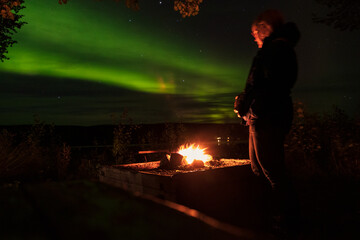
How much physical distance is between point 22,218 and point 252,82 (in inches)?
106

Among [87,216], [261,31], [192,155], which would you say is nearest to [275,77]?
[261,31]

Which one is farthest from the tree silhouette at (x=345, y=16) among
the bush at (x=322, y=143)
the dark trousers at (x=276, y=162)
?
the dark trousers at (x=276, y=162)

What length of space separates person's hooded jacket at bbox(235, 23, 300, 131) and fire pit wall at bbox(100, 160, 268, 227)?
1017 millimetres

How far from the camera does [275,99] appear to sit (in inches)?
117

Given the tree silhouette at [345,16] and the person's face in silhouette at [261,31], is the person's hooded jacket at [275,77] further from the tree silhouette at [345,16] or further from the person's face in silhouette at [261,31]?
the tree silhouette at [345,16]

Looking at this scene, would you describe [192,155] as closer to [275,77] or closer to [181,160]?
[181,160]

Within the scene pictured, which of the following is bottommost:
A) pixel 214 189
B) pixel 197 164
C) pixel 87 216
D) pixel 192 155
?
pixel 214 189

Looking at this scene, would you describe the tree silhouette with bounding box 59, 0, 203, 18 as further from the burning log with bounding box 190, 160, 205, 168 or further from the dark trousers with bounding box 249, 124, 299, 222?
the dark trousers with bounding box 249, 124, 299, 222

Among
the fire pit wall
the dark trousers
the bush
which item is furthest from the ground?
the bush

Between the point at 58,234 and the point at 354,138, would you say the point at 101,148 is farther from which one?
the point at 58,234

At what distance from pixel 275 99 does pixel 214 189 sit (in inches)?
55.6

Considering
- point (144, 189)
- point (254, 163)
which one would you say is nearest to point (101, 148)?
point (144, 189)

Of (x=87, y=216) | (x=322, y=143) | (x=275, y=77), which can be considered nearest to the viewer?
(x=87, y=216)

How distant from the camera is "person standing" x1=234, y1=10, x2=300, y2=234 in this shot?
2941mm
